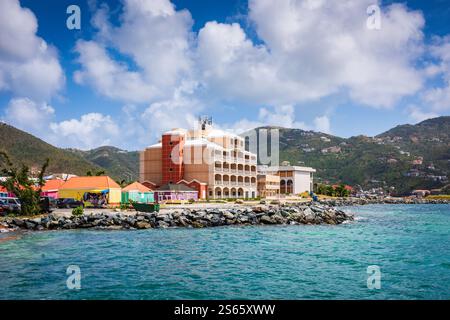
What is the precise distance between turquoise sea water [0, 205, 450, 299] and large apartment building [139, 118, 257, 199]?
55.5m

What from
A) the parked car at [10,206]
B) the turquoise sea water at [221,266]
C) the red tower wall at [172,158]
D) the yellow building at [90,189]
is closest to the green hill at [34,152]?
the red tower wall at [172,158]

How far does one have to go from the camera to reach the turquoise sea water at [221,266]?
1386 cm

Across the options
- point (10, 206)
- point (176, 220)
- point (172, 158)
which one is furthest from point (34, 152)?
point (176, 220)

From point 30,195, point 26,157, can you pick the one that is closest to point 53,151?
point 26,157

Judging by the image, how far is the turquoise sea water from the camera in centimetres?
1386

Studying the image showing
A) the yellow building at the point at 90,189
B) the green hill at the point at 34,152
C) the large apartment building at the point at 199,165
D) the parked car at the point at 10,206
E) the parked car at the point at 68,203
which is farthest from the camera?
the green hill at the point at 34,152

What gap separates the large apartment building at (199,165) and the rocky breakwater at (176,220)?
41.6 metres

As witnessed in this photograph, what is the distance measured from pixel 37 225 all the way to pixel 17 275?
1846cm

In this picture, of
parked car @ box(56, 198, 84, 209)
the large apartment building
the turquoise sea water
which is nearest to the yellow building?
parked car @ box(56, 198, 84, 209)

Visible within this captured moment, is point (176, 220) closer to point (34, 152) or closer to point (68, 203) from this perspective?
point (68, 203)

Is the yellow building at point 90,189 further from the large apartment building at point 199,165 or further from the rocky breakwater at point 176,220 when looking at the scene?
the large apartment building at point 199,165

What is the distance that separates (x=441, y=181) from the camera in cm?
17188

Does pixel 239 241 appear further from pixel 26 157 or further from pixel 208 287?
pixel 26 157

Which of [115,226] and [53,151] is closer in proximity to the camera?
[115,226]
